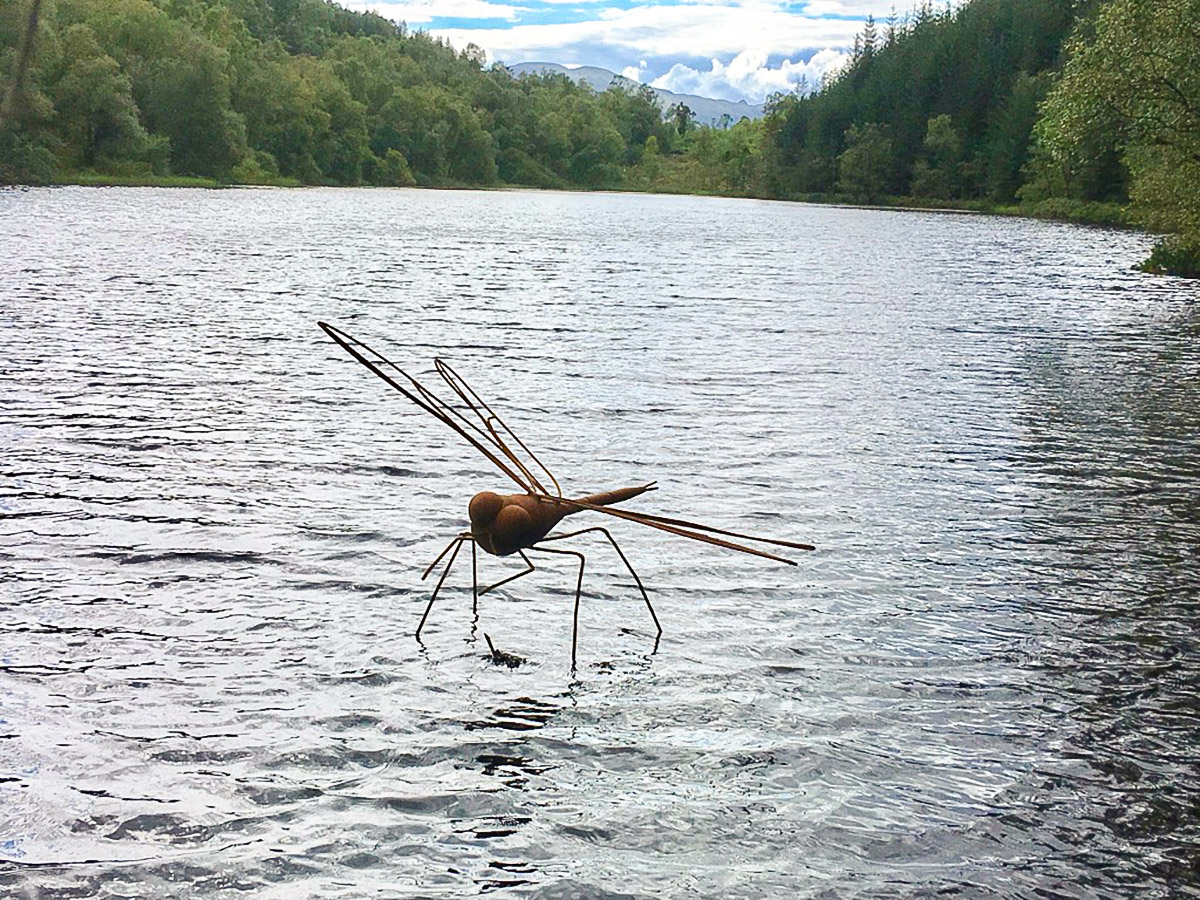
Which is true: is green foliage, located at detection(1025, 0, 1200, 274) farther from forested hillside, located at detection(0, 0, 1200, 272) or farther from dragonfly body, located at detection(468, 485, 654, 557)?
dragonfly body, located at detection(468, 485, 654, 557)

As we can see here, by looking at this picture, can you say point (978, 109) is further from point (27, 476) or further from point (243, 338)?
point (27, 476)

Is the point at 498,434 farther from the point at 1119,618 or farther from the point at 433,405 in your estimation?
the point at 1119,618

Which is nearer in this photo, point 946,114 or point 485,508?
point 485,508

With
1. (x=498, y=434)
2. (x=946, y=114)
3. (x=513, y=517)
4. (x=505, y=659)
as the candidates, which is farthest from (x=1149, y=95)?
(x=946, y=114)

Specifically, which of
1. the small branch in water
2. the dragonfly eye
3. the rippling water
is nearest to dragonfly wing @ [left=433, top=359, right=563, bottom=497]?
the dragonfly eye

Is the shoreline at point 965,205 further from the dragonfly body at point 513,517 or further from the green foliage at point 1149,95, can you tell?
the dragonfly body at point 513,517

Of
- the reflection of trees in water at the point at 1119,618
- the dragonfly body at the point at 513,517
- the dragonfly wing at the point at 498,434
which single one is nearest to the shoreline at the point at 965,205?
the reflection of trees in water at the point at 1119,618
